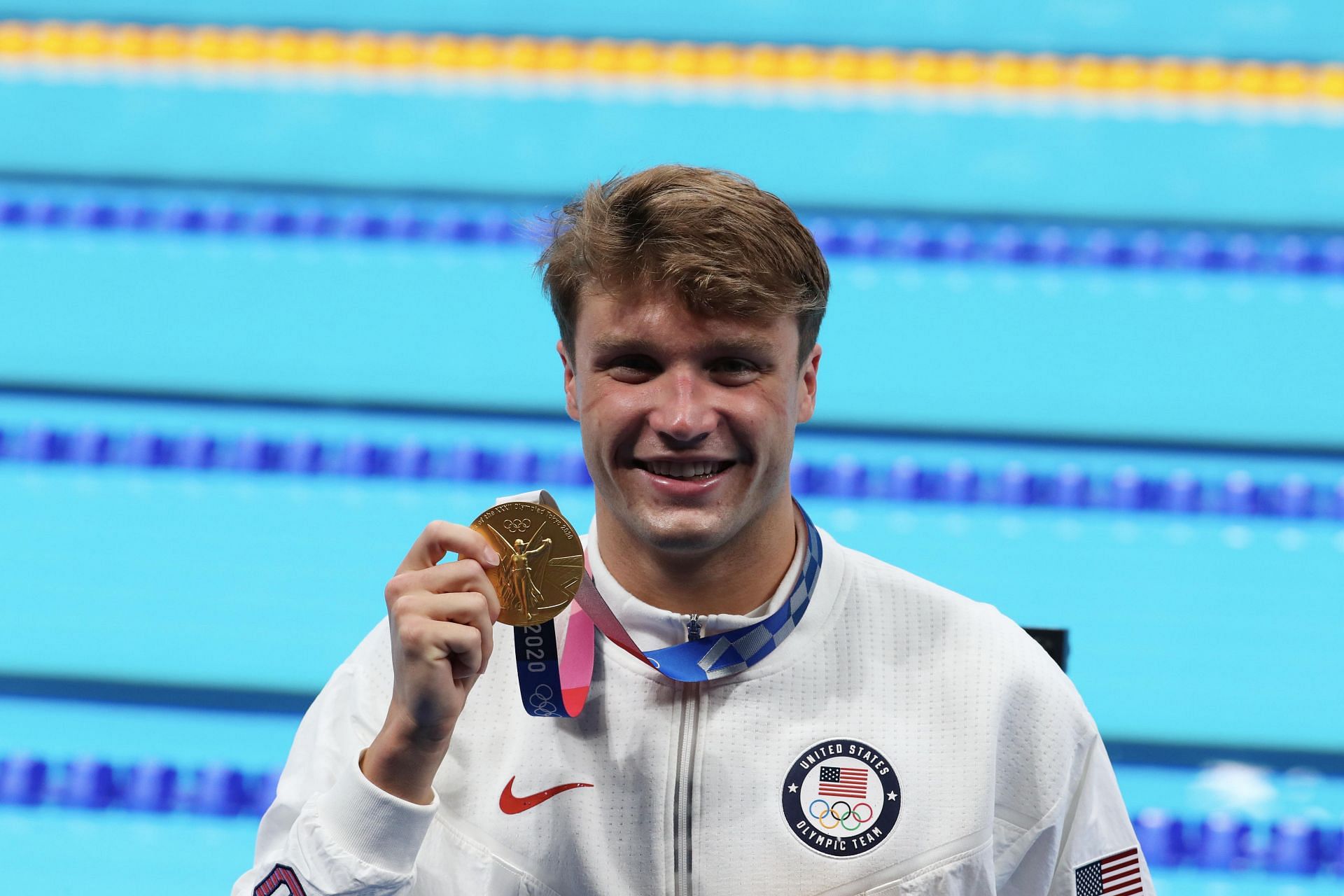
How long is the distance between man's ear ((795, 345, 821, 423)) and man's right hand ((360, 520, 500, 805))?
34 cm

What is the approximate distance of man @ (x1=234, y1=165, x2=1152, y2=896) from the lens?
1201 mm

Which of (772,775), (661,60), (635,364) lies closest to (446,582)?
(635,364)

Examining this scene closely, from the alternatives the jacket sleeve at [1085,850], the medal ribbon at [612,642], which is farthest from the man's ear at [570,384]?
the jacket sleeve at [1085,850]

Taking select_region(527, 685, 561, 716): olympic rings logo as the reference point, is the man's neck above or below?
above

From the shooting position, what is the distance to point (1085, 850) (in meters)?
1.31

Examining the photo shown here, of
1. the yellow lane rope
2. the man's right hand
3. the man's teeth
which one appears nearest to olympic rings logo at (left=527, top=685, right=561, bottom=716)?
the man's right hand

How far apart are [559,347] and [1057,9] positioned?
324 cm

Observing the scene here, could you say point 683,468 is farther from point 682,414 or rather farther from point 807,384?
point 807,384

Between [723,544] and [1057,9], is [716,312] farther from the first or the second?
[1057,9]

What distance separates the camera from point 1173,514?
3.25 metres

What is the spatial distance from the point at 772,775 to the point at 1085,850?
31 cm

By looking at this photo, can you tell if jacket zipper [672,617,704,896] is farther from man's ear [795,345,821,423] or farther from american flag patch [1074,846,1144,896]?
american flag patch [1074,846,1144,896]

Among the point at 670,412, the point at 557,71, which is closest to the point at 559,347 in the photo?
the point at 670,412

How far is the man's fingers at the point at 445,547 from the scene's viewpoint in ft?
3.74
